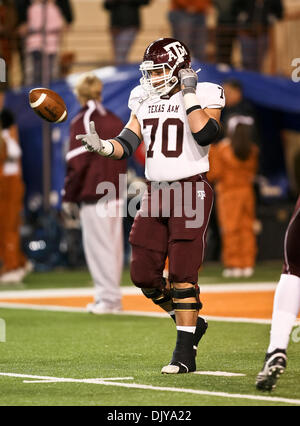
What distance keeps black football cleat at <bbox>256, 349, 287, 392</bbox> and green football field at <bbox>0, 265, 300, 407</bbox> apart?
7cm

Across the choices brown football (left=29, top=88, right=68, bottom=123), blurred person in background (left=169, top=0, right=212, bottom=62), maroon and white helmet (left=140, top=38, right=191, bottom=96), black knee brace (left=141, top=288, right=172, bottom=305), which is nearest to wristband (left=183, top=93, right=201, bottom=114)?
maroon and white helmet (left=140, top=38, right=191, bottom=96)

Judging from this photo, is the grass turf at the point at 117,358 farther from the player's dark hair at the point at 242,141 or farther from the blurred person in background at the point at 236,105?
the player's dark hair at the point at 242,141

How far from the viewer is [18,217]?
653 inches

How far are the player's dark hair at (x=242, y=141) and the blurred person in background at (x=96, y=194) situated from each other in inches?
196

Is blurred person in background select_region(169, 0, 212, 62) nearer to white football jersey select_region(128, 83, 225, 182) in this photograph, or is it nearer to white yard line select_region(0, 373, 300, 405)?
white football jersey select_region(128, 83, 225, 182)

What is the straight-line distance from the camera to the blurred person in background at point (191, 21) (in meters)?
18.0

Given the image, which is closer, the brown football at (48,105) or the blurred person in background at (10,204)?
the brown football at (48,105)

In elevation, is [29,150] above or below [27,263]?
above

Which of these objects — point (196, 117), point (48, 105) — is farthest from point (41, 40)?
point (196, 117)

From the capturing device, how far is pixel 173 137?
8086mm

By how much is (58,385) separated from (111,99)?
33.0 ft

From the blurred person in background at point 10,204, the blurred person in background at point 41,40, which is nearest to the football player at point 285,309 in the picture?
the blurred person in background at point 10,204
